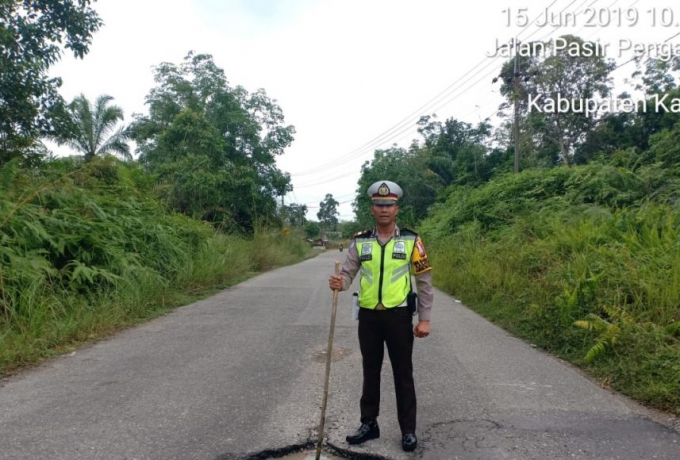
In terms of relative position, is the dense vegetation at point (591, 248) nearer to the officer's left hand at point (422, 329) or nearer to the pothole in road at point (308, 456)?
the officer's left hand at point (422, 329)

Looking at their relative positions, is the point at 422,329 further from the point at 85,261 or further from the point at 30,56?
the point at 30,56

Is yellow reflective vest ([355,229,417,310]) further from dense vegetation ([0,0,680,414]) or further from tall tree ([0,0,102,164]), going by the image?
tall tree ([0,0,102,164])

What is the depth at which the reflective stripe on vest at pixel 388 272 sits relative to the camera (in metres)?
3.41

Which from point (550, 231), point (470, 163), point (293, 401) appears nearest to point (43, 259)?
point (293, 401)

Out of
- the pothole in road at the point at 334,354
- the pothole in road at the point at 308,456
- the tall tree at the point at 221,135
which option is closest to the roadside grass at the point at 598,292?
the pothole in road at the point at 334,354

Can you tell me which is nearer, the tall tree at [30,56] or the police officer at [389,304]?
the police officer at [389,304]

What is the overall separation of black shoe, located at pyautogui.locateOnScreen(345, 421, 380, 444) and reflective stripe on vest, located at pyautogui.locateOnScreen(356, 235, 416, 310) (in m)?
0.85

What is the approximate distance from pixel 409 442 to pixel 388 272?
3.78ft

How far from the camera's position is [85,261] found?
7988mm

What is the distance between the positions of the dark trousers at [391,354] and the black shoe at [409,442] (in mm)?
35

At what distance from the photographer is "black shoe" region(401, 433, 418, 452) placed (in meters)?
3.35

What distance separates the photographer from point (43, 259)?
23.4 ft

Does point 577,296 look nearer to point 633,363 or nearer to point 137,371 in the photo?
point 633,363

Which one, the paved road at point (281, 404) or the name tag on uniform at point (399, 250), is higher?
the name tag on uniform at point (399, 250)
